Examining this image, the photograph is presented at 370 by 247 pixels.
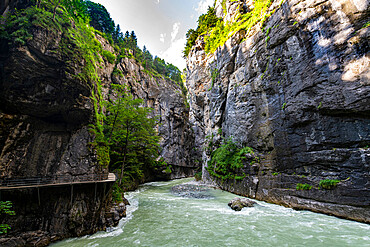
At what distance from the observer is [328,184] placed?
8852mm

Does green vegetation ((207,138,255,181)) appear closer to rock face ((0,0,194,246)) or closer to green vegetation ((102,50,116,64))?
rock face ((0,0,194,246))

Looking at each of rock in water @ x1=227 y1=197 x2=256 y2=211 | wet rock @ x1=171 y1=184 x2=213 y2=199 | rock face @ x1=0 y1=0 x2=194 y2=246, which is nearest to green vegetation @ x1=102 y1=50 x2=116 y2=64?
rock face @ x1=0 y1=0 x2=194 y2=246

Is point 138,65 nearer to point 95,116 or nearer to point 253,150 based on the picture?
point 95,116

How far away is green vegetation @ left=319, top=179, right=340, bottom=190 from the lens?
8.65 m

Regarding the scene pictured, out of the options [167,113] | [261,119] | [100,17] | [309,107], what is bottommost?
[309,107]

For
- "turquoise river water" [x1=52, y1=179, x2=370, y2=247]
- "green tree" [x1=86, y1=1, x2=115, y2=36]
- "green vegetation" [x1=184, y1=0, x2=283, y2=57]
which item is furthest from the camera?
"green tree" [x1=86, y1=1, x2=115, y2=36]

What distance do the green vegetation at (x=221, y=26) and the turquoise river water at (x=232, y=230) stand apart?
17.2 meters

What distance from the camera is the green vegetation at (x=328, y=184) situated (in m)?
8.65

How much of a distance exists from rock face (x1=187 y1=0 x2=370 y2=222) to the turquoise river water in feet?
5.53

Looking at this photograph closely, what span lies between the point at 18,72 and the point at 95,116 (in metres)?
4.37

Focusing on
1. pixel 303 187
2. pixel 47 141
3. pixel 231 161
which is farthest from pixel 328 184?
pixel 47 141

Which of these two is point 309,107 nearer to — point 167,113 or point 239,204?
point 239,204

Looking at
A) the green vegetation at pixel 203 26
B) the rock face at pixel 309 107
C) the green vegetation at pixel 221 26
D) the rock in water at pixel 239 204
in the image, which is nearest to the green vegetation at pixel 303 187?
the rock face at pixel 309 107

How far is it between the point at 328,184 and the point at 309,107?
5087mm
